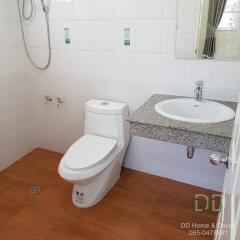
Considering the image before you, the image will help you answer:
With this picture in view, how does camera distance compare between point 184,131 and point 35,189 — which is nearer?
point 184,131

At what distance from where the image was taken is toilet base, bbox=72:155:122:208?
1845mm

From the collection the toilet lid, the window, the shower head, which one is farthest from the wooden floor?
the shower head

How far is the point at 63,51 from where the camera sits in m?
2.19

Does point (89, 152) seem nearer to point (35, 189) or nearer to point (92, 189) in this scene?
point (92, 189)

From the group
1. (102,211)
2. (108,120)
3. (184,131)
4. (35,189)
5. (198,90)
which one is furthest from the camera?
(35,189)

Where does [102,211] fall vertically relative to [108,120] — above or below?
below

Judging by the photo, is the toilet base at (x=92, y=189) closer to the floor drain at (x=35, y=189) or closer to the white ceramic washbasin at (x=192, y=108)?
the floor drain at (x=35, y=189)

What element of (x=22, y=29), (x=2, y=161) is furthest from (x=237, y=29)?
(x=2, y=161)

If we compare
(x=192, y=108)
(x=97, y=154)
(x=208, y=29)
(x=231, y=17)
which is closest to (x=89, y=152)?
(x=97, y=154)

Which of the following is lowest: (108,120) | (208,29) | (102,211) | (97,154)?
(102,211)

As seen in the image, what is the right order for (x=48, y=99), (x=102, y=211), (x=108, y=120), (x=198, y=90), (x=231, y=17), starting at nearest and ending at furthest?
(x=231, y=17) < (x=198, y=90) < (x=102, y=211) < (x=108, y=120) < (x=48, y=99)

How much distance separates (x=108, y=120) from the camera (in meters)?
1.99

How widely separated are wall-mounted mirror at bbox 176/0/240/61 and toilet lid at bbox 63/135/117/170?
0.87 metres

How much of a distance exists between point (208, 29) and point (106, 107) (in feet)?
3.04
